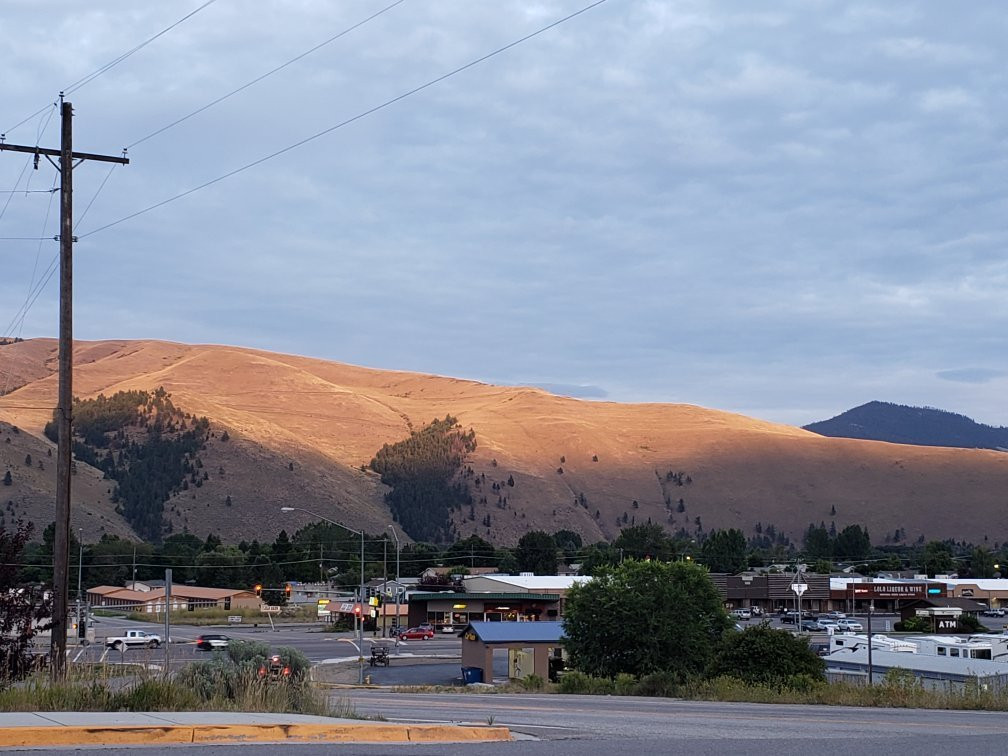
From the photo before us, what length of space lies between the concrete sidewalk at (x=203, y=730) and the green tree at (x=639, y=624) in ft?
116

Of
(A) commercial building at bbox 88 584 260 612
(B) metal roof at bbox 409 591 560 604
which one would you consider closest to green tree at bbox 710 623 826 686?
(B) metal roof at bbox 409 591 560 604

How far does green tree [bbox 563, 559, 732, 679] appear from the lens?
163 ft

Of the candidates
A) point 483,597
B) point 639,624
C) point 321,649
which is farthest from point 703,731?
point 483,597

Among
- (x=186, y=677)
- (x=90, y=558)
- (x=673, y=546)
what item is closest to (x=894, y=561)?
(x=673, y=546)

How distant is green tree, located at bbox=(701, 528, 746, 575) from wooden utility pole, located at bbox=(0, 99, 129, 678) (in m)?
127

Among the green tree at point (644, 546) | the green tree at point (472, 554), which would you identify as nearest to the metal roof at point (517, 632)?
the green tree at point (644, 546)

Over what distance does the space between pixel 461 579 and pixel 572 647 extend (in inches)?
2447

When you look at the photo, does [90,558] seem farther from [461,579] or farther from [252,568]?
[461,579]

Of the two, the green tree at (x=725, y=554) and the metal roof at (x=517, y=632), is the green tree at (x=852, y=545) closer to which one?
the green tree at (x=725, y=554)

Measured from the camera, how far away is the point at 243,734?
13.3 metres

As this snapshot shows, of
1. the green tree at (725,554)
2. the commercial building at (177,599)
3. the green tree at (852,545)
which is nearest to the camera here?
the commercial building at (177,599)

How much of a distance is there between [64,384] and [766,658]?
22.4 metres

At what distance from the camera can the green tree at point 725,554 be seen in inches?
5817

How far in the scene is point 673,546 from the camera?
15425cm
